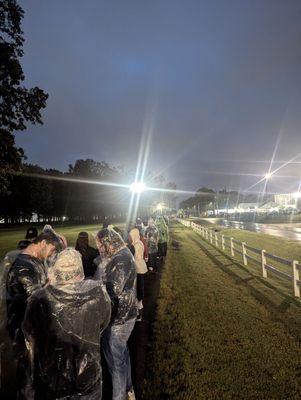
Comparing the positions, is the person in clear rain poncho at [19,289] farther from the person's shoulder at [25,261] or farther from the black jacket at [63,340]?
the black jacket at [63,340]

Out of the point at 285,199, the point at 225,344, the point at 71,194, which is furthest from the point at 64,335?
the point at 285,199

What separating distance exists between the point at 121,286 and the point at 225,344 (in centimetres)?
295

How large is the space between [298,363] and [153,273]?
26.3ft

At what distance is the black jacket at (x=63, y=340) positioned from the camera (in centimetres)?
274

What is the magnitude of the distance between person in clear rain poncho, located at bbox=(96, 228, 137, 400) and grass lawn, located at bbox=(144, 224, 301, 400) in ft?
2.18

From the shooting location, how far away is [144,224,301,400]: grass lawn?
4.47m

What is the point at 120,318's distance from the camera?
3.85m

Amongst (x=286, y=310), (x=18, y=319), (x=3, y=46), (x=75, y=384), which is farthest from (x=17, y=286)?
(x=3, y=46)

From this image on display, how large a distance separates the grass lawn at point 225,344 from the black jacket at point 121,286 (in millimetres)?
1236

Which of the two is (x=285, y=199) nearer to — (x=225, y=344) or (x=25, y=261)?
(x=225, y=344)

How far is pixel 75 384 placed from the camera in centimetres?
278

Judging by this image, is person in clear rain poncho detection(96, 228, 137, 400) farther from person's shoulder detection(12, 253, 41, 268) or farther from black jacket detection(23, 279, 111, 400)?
black jacket detection(23, 279, 111, 400)

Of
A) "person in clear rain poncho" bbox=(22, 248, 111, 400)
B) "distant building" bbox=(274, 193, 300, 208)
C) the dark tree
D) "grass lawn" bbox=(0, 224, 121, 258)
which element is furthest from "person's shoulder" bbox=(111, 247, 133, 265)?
"distant building" bbox=(274, 193, 300, 208)

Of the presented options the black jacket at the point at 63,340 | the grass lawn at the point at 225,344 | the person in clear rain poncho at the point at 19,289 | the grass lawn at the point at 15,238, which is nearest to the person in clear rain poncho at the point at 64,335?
the black jacket at the point at 63,340
